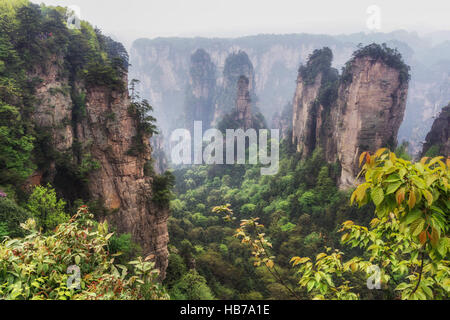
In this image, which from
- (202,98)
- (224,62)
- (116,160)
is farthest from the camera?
(224,62)

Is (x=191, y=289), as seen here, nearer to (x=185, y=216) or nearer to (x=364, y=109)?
(x=185, y=216)

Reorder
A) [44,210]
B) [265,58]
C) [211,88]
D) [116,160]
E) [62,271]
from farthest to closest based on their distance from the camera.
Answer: [265,58] → [211,88] → [116,160] → [44,210] → [62,271]

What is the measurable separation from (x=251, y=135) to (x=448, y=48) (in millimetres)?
135570

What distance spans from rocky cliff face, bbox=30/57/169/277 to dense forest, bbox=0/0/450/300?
5.3 inches

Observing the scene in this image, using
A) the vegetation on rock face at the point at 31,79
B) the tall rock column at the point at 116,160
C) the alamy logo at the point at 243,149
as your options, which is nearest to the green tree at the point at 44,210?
the vegetation on rock face at the point at 31,79

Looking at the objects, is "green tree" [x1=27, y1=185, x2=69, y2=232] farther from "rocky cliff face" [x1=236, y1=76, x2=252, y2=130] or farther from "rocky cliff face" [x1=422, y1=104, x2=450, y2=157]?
"rocky cliff face" [x1=236, y1=76, x2=252, y2=130]

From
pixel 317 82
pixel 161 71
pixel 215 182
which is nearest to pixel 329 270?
pixel 317 82

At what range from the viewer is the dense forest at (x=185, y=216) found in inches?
86.6

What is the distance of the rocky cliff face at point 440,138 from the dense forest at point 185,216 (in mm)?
2622

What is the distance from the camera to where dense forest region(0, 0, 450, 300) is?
2199 mm

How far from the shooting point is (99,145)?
48.5 feet

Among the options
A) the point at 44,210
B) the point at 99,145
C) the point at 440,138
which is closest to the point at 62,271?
the point at 44,210

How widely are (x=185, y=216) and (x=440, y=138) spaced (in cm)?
3199

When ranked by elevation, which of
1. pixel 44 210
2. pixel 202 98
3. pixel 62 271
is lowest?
pixel 44 210
